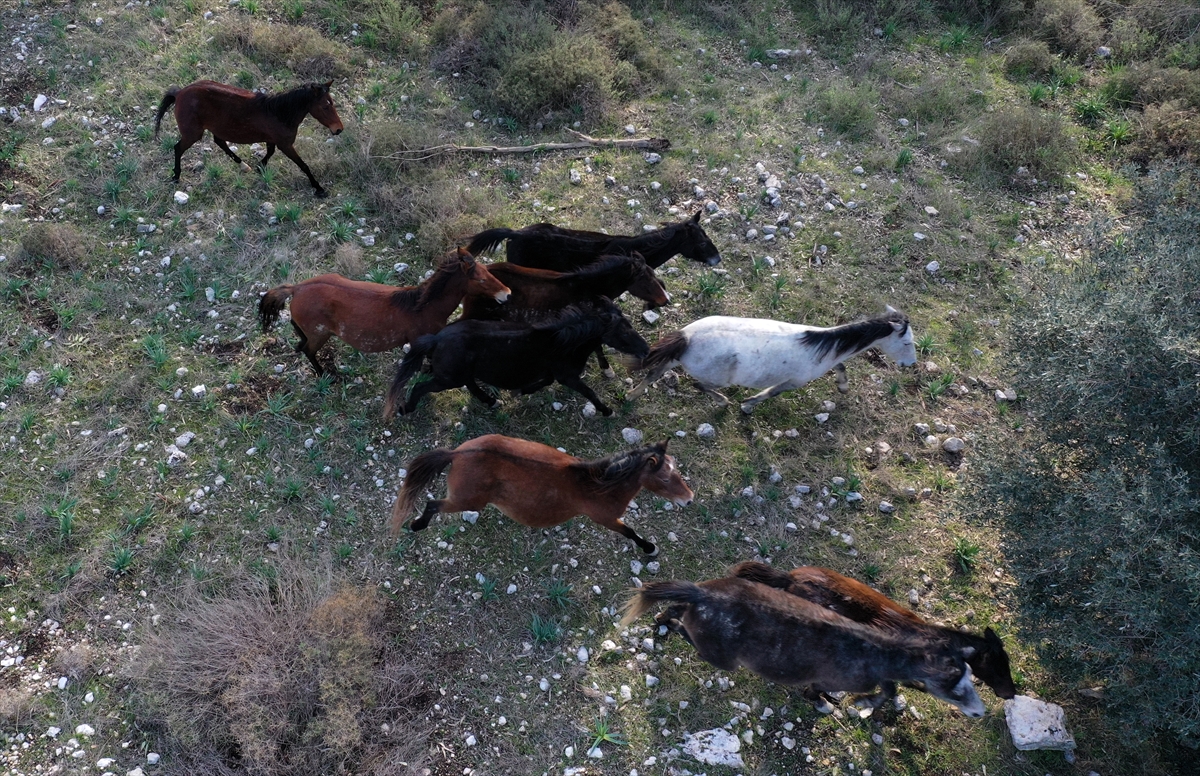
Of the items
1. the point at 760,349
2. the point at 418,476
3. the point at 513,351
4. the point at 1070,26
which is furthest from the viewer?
the point at 1070,26

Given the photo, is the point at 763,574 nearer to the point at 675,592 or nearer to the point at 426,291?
the point at 675,592

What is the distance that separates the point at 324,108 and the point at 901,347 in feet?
19.9

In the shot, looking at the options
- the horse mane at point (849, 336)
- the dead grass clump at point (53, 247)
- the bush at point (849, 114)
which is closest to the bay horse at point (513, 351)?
the horse mane at point (849, 336)

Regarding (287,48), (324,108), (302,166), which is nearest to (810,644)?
(302,166)

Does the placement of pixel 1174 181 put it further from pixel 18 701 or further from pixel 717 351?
pixel 18 701

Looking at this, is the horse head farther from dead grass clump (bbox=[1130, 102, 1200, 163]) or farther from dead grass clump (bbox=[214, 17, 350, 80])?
dead grass clump (bbox=[1130, 102, 1200, 163])

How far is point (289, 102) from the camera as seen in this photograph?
7695 mm

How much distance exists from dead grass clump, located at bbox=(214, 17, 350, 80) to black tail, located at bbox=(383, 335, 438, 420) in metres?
5.28

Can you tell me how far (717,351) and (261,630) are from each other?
388 centimetres

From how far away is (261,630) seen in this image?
493 centimetres

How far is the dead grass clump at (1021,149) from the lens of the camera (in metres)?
8.90

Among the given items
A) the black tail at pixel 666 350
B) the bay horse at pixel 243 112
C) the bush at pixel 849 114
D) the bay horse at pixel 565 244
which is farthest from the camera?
the bush at pixel 849 114

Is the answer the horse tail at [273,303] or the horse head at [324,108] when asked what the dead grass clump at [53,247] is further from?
the horse head at [324,108]

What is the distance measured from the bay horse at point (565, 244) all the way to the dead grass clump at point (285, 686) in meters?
3.31
